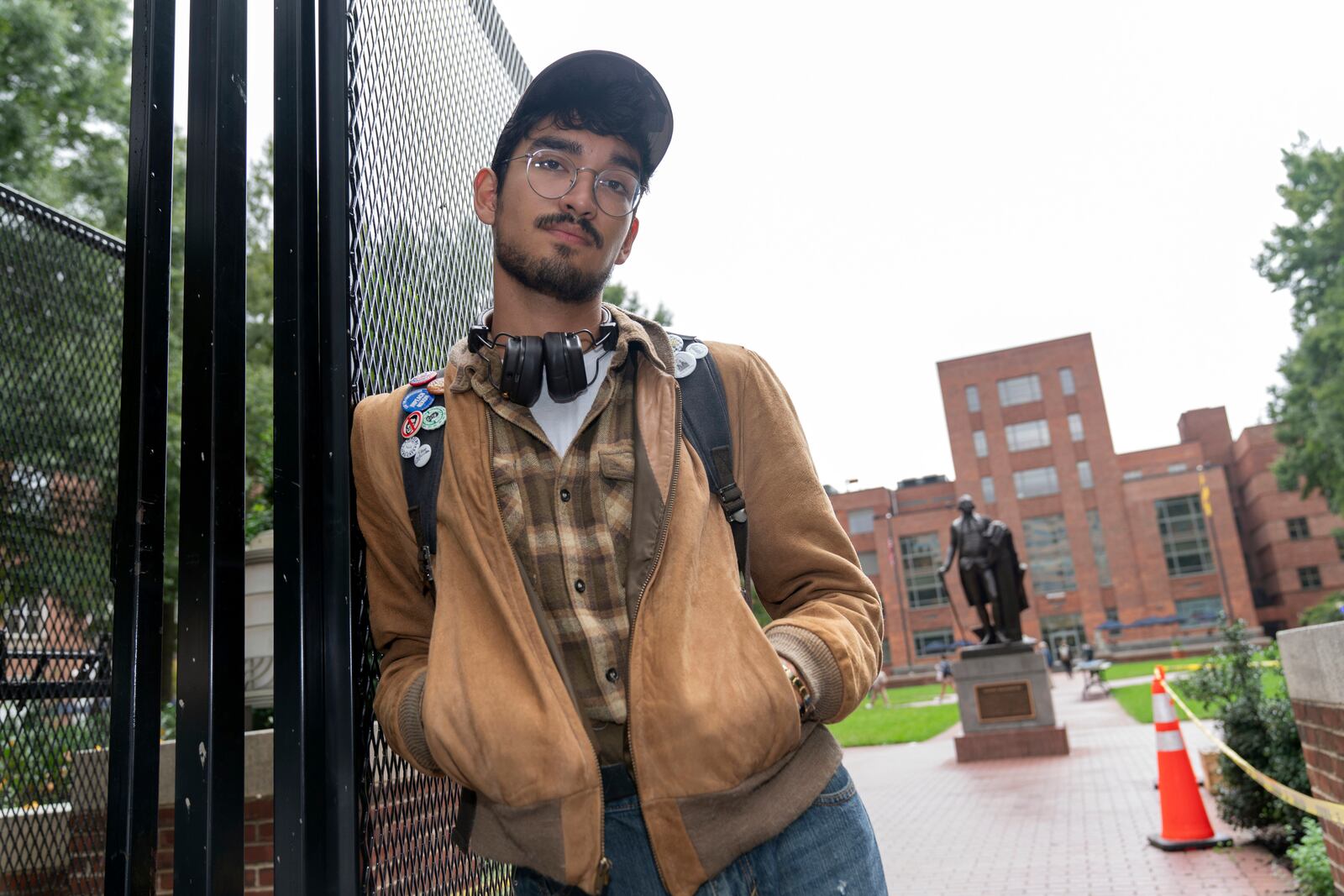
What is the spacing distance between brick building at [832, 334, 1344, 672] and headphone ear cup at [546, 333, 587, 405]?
2300 inches

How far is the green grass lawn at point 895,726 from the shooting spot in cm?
1950

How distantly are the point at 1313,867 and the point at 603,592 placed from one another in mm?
5398

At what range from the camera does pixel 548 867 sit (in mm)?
1544

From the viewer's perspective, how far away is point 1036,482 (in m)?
63.0

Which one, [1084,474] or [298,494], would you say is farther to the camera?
[1084,474]

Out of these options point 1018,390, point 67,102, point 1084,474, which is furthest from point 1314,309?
point 1018,390

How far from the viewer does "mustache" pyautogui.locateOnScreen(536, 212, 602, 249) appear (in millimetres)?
1972

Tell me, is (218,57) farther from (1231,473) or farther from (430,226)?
(1231,473)

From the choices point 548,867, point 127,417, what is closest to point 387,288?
point 127,417

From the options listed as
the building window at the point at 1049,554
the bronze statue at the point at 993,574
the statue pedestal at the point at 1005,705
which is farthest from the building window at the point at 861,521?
the statue pedestal at the point at 1005,705

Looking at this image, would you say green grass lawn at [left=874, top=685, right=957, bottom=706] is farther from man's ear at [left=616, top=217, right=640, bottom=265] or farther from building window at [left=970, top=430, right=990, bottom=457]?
man's ear at [left=616, top=217, right=640, bottom=265]

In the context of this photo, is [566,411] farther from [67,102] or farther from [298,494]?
[67,102]

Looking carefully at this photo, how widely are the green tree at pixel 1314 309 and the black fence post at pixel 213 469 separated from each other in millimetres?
29449

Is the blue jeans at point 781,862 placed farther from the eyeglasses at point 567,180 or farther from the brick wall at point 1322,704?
the brick wall at point 1322,704
